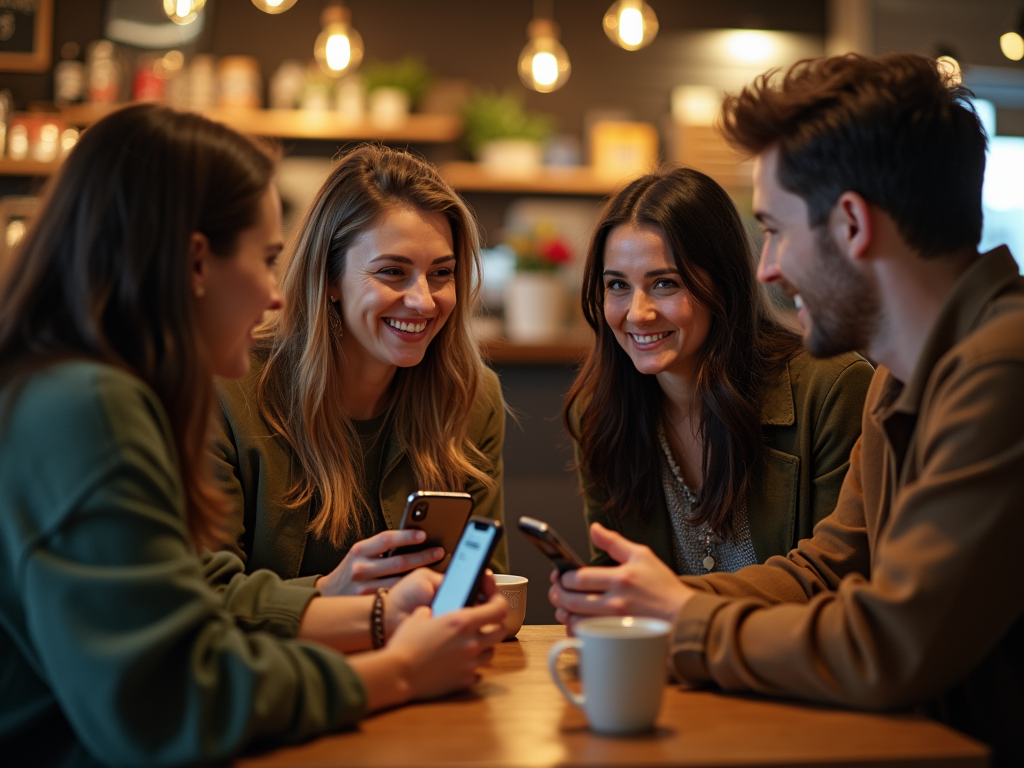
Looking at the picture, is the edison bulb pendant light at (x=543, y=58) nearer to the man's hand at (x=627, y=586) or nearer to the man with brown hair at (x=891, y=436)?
the man with brown hair at (x=891, y=436)

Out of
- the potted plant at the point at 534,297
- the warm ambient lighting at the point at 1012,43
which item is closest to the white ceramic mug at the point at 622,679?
the warm ambient lighting at the point at 1012,43

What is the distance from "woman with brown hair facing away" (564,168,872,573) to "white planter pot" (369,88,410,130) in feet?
9.96

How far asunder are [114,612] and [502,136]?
173 inches

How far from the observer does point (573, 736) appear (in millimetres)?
1060

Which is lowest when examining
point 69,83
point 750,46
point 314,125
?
point 314,125

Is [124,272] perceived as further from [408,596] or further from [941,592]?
[941,592]

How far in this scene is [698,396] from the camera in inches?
81.1

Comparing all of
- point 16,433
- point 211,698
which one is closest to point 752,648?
point 211,698

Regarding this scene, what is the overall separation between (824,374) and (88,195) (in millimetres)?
1404

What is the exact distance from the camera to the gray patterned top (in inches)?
77.9

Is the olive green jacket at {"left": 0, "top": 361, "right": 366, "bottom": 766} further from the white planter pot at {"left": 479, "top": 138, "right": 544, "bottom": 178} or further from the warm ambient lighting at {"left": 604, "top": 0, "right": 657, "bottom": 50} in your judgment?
the white planter pot at {"left": 479, "top": 138, "right": 544, "bottom": 178}

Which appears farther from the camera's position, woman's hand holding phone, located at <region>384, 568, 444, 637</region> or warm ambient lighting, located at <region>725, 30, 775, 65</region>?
warm ambient lighting, located at <region>725, 30, 775, 65</region>

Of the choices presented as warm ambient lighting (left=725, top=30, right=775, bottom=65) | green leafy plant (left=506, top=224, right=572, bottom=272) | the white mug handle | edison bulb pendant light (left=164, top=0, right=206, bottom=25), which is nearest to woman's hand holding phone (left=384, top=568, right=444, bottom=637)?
the white mug handle

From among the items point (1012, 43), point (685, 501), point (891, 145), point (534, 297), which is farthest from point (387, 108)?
point (891, 145)
